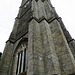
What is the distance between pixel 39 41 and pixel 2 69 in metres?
4.78

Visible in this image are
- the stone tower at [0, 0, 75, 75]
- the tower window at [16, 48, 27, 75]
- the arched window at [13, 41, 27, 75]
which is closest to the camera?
the stone tower at [0, 0, 75, 75]

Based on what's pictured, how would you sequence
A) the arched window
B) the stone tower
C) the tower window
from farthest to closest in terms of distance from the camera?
1. the arched window
2. the tower window
3. the stone tower

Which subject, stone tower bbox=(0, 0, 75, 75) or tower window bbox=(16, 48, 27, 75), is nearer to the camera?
stone tower bbox=(0, 0, 75, 75)

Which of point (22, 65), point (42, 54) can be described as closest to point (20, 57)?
point (22, 65)

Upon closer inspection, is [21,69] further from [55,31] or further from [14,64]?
[55,31]

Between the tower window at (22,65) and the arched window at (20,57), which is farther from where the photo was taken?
the arched window at (20,57)

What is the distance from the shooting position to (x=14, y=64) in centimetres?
899

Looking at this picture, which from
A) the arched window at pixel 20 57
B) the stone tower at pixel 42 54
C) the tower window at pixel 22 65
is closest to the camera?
the stone tower at pixel 42 54

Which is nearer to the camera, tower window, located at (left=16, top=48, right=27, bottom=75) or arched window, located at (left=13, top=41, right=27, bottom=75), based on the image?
tower window, located at (left=16, top=48, right=27, bottom=75)

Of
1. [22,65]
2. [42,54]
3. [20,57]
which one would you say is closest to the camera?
[42,54]

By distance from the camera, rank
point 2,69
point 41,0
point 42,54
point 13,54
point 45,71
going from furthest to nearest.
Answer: point 41,0 < point 13,54 < point 2,69 < point 42,54 < point 45,71

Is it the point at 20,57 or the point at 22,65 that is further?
the point at 20,57

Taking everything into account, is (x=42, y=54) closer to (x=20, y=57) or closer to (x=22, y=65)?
(x=22, y=65)

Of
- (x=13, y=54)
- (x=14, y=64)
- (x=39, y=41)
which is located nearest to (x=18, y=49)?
(x=13, y=54)
